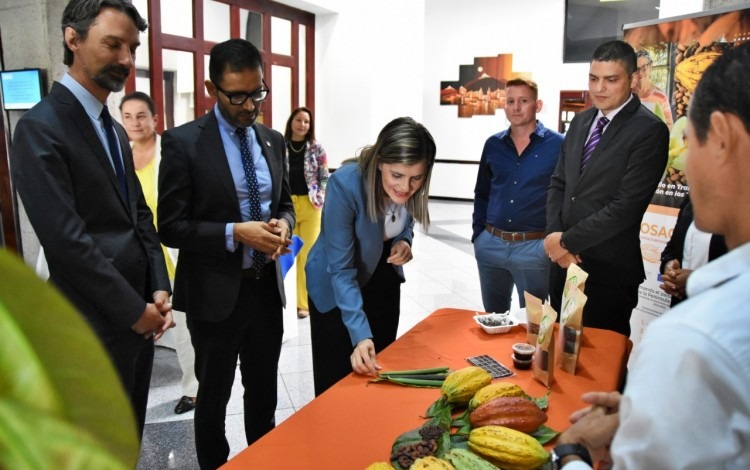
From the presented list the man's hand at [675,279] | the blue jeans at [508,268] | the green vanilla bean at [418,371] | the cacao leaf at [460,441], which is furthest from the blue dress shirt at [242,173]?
the man's hand at [675,279]

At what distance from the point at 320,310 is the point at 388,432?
0.85 metres

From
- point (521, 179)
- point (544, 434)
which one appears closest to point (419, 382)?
point (544, 434)

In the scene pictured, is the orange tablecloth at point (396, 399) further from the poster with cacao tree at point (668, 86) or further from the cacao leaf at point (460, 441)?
the poster with cacao tree at point (668, 86)

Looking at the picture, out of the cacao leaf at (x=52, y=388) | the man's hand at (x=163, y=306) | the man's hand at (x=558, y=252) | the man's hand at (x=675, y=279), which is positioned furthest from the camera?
the man's hand at (x=558, y=252)

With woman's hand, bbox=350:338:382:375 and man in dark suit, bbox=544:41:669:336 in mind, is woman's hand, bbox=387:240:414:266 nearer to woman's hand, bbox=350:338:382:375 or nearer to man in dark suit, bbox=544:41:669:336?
woman's hand, bbox=350:338:382:375

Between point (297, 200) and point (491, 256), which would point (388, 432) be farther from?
point (297, 200)

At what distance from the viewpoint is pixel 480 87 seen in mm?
11617

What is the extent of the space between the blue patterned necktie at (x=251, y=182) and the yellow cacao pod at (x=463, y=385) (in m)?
0.91

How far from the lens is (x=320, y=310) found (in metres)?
2.15

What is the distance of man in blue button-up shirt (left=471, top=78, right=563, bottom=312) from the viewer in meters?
3.14

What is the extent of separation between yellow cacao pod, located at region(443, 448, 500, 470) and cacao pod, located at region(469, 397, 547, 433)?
0.15m

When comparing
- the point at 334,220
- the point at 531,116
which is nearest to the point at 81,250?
the point at 334,220

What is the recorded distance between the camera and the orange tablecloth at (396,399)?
125 cm

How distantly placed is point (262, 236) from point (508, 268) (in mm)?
1653
